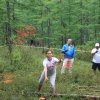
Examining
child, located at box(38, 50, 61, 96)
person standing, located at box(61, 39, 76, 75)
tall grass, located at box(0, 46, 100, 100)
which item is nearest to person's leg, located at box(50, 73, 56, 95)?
child, located at box(38, 50, 61, 96)

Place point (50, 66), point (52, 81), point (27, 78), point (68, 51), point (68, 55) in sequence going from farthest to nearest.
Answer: point (68, 55), point (68, 51), point (27, 78), point (52, 81), point (50, 66)

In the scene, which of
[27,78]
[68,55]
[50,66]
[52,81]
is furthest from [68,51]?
[50,66]

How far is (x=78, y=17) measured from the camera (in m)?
33.8

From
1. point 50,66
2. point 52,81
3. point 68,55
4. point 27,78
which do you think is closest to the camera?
point 50,66

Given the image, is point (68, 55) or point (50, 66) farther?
point (68, 55)

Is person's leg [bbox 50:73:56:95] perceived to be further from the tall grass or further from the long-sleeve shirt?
the long-sleeve shirt

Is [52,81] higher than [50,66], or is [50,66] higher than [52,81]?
[50,66]

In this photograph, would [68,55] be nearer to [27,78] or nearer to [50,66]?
[27,78]

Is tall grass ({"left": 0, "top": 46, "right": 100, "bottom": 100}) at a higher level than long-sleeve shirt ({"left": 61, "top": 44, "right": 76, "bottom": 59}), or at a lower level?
lower

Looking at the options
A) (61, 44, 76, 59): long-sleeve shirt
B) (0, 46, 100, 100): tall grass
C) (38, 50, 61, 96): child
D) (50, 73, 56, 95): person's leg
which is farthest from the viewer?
(61, 44, 76, 59): long-sleeve shirt

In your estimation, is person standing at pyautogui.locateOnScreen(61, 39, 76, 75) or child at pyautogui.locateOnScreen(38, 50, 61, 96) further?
person standing at pyautogui.locateOnScreen(61, 39, 76, 75)

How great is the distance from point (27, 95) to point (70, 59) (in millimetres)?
4135

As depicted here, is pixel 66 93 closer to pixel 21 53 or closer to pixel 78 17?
pixel 21 53

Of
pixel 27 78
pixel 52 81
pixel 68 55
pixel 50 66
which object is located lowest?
pixel 27 78
